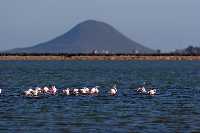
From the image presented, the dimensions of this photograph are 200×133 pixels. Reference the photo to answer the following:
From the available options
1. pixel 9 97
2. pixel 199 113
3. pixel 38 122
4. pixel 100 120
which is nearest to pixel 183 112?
pixel 199 113

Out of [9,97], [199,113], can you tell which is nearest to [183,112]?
[199,113]

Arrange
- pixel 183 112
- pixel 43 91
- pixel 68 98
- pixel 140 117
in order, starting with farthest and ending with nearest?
pixel 43 91 < pixel 68 98 < pixel 183 112 < pixel 140 117

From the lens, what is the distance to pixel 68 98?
43312 millimetres

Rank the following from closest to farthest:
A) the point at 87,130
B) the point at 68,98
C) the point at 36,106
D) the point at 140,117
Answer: the point at 87,130 → the point at 140,117 → the point at 36,106 → the point at 68,98

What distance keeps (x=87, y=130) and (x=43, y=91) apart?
59.6ft

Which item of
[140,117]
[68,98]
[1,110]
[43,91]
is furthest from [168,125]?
[43,91]

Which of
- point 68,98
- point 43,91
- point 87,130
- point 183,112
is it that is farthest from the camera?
point 43,91

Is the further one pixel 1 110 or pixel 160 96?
pixel 160 96

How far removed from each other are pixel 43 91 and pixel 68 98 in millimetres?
4027

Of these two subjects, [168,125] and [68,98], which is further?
[68,98]

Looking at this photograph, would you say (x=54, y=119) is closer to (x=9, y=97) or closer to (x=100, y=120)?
(x=100, y=120)

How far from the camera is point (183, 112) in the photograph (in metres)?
35.5

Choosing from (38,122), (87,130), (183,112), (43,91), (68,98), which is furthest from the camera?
(43,91)

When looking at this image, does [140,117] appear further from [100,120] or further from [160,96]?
[160,96]
